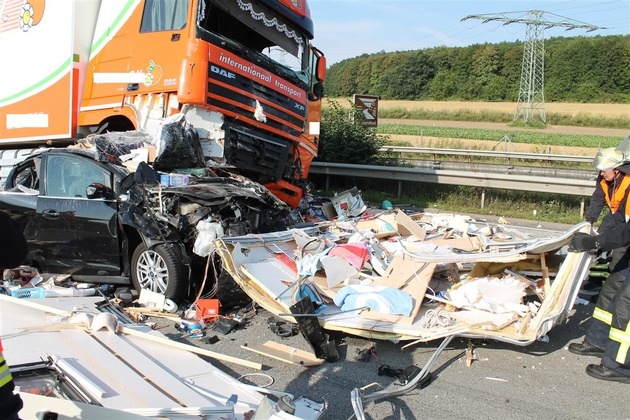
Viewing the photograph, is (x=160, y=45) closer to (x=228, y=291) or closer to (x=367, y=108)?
(x=228, y=291)

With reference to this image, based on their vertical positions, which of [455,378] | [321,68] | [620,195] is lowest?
[455,378]

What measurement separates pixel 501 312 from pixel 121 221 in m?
3.72

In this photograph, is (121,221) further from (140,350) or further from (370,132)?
(370,132)

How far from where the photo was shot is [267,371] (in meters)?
4.17

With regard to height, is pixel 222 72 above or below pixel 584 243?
above

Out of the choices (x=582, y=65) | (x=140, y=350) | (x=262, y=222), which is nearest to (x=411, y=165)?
(x=262, y=222)

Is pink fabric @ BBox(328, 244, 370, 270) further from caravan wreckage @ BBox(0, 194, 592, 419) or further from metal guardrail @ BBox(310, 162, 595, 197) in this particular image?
metal guardrail @ BBox(310, 162, 595, 197)

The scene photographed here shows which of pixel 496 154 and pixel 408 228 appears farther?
pixel 496 154

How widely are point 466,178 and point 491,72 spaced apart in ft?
173

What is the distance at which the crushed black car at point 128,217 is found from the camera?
5.29 meters

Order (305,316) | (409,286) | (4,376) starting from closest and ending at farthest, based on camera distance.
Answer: (4,376), (305,316), (409,286)

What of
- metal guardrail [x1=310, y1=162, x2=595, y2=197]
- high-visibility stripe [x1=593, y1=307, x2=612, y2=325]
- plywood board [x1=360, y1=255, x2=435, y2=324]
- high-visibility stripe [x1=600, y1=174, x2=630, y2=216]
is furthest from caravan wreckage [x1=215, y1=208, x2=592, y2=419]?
metal guardrail [x1=310, y1=162, x2=595, y2=197]

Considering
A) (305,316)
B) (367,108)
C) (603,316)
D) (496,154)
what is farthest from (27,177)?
(496,154)

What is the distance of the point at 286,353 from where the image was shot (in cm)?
440
